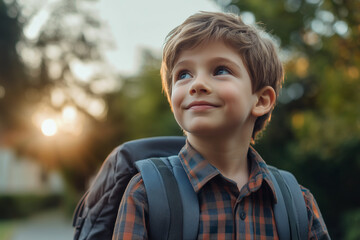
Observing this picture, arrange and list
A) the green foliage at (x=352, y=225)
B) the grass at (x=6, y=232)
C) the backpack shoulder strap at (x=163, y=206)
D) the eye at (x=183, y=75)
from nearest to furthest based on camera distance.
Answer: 1. the backpack shoulder strap at (x=163, y=206)
2. the eye at (x=183, y=75)
3. the green foliage at (x=352, y=225)
4. the grass at (x=6, y=232)

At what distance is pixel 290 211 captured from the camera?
68.4 inches

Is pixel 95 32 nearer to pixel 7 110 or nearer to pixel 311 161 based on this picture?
pixel 7 110

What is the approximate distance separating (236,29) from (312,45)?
11.0 m

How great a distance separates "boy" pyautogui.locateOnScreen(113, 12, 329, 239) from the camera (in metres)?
1.62

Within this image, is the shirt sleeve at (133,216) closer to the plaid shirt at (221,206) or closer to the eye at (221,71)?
the plaid shirt at (221,206)

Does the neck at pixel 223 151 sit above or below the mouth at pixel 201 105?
below

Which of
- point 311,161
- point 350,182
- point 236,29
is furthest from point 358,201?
point 236,29

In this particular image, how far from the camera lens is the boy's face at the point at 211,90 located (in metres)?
1.68

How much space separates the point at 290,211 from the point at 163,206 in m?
0.55

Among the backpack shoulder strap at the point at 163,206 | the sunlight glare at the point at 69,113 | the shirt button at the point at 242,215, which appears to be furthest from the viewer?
the sunlight glare at the point at 69,113

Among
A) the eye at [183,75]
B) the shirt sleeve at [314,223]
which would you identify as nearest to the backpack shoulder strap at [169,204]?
the eye at [183,75]

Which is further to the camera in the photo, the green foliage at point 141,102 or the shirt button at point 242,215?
the green foliage at point 141,102

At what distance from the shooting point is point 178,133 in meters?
14.7

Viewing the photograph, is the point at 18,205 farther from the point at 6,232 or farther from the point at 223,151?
the point at 223,151
